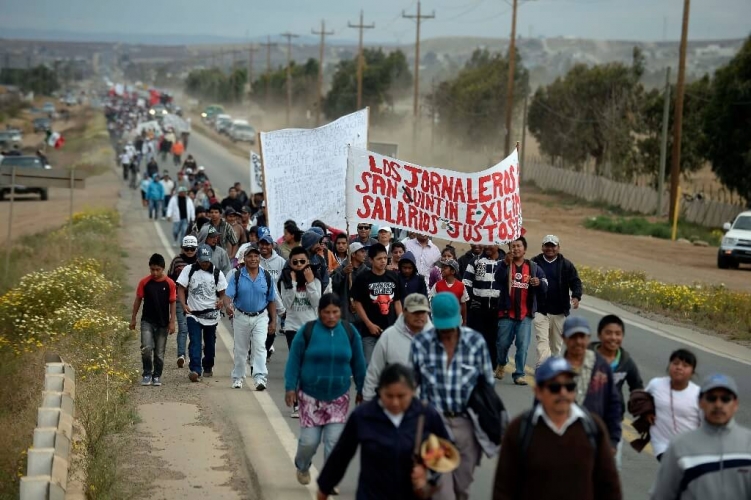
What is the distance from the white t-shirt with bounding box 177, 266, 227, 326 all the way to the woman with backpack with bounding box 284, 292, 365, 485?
4813 mm

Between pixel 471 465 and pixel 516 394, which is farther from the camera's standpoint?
pixel 516 394

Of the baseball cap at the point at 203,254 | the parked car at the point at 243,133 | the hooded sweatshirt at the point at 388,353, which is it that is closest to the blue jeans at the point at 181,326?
the baseball cap at the point at 203,254

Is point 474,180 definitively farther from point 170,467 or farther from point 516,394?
point 170,467

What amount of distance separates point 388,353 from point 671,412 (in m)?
1.79

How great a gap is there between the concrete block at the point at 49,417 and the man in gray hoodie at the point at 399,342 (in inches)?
115

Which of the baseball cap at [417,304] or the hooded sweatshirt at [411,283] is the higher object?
the baseball cap at [417,304]

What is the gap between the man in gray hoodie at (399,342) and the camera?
7.87m

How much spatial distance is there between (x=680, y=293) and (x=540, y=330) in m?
8.36

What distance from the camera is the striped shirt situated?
1329 cm

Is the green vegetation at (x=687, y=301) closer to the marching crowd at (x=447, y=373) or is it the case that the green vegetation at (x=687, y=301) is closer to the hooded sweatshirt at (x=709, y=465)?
the marching crowd at (x=447, y=373)

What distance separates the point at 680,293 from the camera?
21.1 meters

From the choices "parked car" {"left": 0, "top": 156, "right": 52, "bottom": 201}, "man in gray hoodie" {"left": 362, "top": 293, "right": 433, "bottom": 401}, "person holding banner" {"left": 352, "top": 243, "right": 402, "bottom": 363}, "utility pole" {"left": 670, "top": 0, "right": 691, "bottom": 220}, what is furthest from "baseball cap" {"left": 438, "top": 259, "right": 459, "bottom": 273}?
"parked car" {"left": 0, "top": 156, "right": 52, "bottom": 201}

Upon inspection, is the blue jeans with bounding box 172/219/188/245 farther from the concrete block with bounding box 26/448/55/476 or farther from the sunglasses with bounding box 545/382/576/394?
the sunglasses with bounding box 545/382/576/394

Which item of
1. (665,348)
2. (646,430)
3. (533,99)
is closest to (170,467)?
(646,430)
